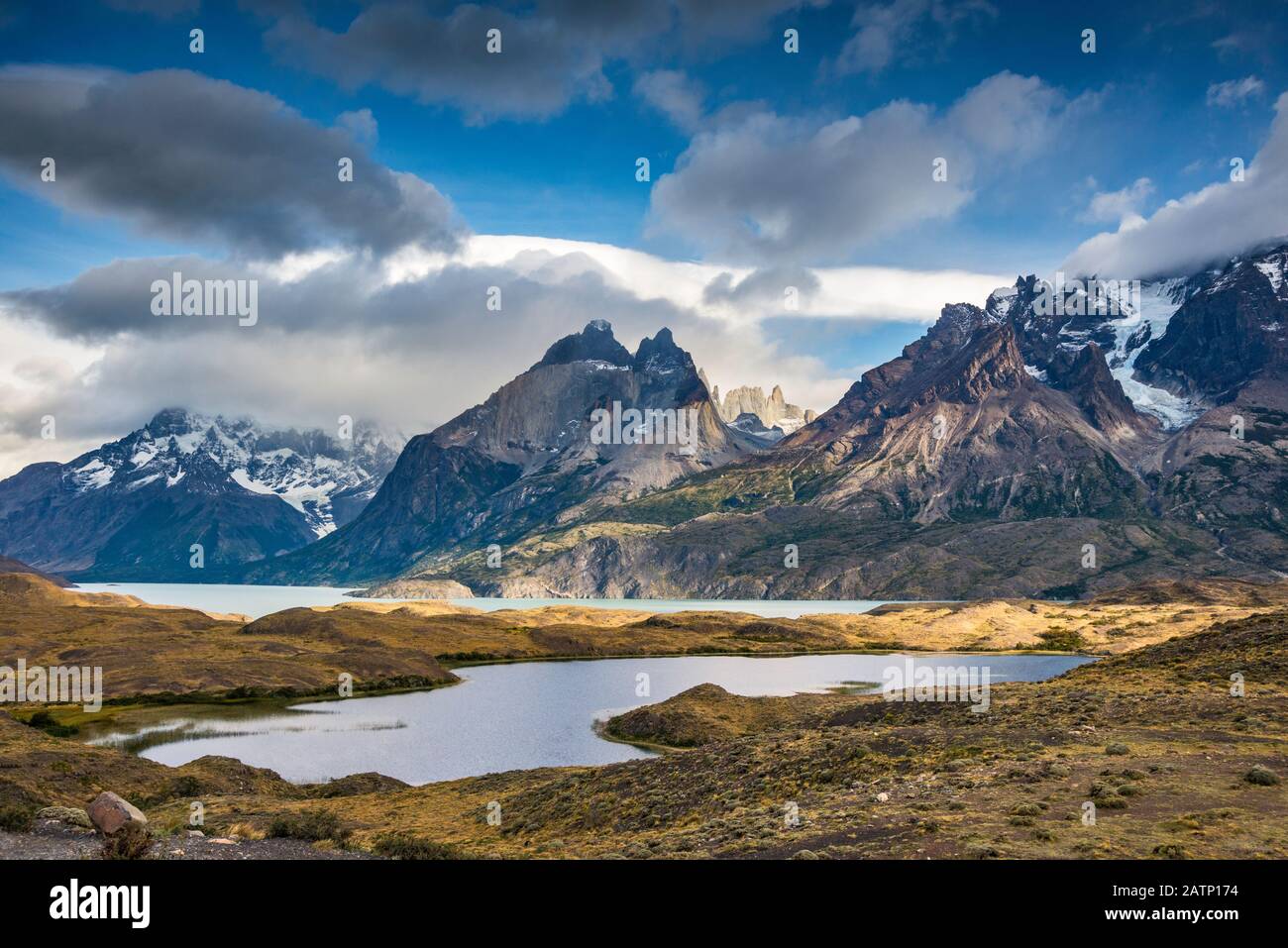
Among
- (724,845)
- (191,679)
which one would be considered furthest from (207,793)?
(191,679)

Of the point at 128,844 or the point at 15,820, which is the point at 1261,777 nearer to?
the point at 128,844

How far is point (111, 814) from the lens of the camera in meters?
36.9

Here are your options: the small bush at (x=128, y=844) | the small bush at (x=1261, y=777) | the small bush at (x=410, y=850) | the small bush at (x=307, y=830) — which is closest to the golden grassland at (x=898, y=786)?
the small bush at (x=1261, y=777)

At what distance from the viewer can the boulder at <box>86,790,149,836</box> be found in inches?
1425

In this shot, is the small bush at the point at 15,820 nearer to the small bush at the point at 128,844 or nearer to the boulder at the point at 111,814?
the boulder at the point at 111,814

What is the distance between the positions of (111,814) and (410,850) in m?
11.7

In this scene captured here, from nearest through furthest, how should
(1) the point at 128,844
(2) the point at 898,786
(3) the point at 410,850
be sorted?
(1) the point at 128,844 → (3) the point at 410,850 → (2) the point at 898,786

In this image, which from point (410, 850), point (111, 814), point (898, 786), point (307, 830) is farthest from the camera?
point (307, 830)

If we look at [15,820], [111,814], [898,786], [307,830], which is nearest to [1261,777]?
[898,786]

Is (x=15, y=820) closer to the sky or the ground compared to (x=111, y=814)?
closer to the ground

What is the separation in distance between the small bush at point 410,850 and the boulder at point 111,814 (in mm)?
9821
